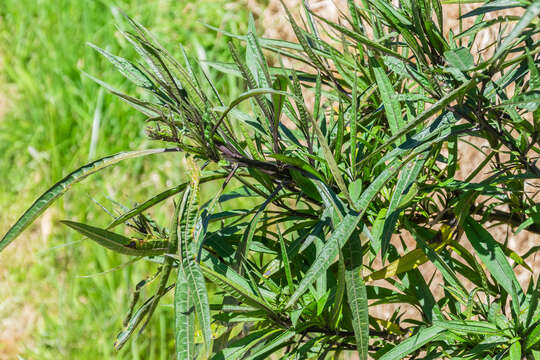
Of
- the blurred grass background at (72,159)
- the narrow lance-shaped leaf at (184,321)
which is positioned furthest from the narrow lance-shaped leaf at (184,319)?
the blurred grass background at (72,159)

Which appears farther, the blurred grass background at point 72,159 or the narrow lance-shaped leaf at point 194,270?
the blurred grass background at point 72,159

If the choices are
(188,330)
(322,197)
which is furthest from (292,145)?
(188,330)

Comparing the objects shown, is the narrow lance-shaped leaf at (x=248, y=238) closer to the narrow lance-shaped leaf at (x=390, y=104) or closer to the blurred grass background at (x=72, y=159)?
the narrow lance-shaped leaf at (x=390, y=104)

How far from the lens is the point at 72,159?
1.95 metres

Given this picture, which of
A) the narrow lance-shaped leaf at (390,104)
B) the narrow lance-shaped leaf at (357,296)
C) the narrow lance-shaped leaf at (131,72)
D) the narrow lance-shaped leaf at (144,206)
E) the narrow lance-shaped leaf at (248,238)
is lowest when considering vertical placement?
the narrow lance-shaped leaf at (357,296)

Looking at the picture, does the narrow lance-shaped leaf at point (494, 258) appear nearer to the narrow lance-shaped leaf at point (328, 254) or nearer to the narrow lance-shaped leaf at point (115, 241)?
the narrow lance-shaped leaf at point (328, 254)

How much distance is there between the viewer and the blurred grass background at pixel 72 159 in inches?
65.1

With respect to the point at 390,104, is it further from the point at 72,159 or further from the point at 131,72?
the point at 72,159

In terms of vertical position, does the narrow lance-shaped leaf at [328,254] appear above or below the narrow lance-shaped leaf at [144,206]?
below

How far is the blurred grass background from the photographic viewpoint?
5.42ft

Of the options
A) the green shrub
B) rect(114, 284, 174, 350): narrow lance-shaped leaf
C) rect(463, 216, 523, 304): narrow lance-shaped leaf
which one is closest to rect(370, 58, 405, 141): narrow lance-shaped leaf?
the green shrub

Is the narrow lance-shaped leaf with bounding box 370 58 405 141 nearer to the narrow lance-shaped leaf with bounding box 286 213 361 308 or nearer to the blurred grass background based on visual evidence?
the narrow lance-shaped leaf with bounding box 286 213 361 308

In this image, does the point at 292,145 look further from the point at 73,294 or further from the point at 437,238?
the point at 73,294

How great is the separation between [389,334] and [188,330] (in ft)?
0.93
